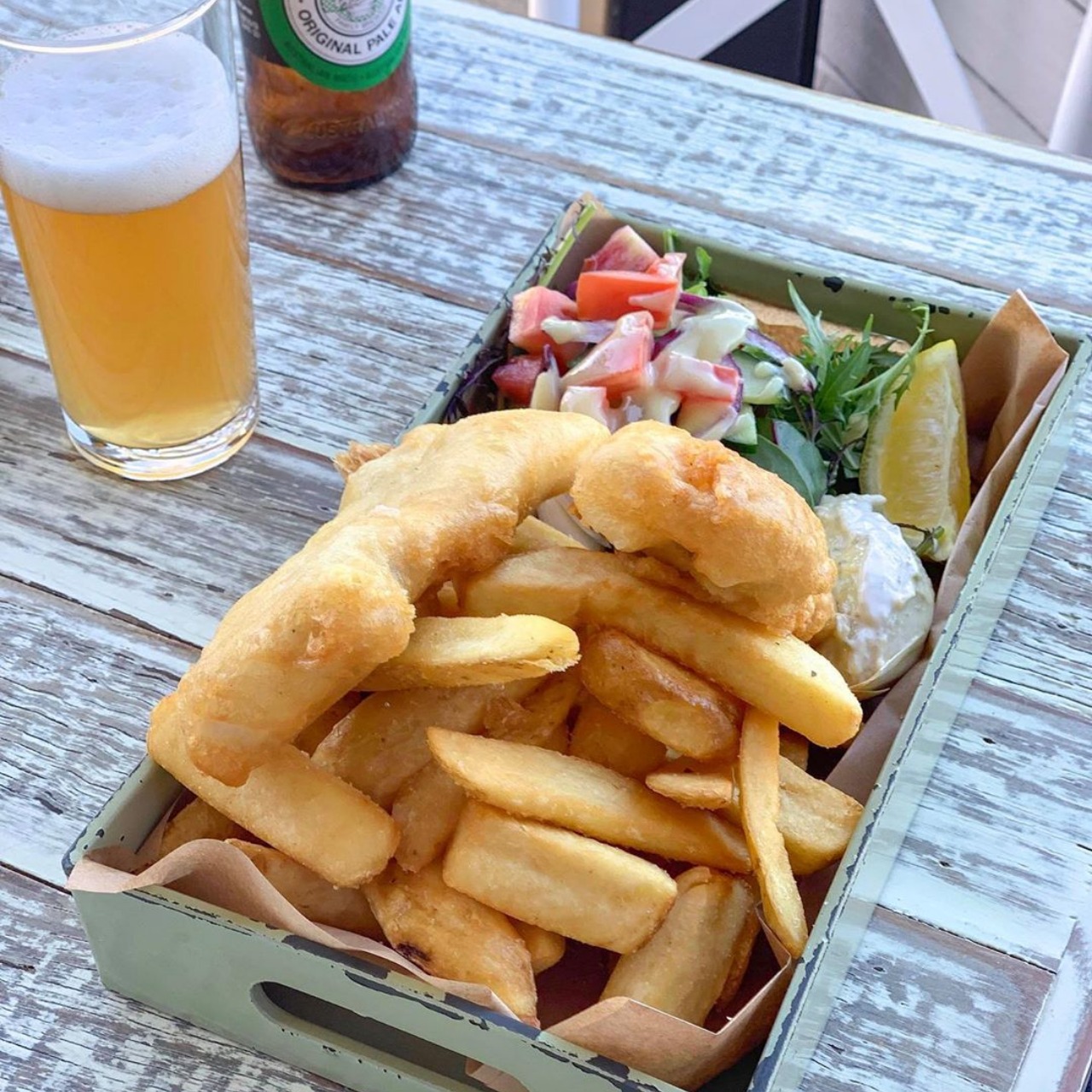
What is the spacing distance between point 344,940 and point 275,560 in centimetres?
52

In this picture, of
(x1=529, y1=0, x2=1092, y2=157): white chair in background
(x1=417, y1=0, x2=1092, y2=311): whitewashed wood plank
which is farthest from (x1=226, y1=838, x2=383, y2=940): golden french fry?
(x1=529, y1=0, x2=1092, y2=157): white chair in background

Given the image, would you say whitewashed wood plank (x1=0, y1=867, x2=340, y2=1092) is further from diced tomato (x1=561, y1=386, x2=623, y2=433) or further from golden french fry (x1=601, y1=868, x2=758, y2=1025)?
diced tomato (x1=561, y1=386, x2=623, y2=433)

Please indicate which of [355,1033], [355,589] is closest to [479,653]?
[355,589]

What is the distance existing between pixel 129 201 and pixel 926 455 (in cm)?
70

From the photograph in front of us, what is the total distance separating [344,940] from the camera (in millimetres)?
810

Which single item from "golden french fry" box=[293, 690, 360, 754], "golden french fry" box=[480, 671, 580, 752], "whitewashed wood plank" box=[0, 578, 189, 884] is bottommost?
"whitewashed wood plank" box=[0, 578, 189, 884]

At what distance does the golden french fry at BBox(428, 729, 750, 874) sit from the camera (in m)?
0.80

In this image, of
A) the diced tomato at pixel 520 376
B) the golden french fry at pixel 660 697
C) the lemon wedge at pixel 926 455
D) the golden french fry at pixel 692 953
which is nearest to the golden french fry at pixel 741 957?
the golden french fry at pixel 692 953

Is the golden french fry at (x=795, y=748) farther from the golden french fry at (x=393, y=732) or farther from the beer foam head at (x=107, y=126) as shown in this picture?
the beer foam head at (x=107, y=126)

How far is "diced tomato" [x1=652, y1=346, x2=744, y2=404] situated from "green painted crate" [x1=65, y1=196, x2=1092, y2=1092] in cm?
19

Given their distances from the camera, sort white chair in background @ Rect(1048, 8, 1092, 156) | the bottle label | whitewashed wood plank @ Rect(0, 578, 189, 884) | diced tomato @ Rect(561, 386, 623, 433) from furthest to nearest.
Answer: white chair in background @ Rect(1048, 8, 1092, 156) → the bottle label → diced tomato @ Rect(561, 386, 623, 433) → whitewashed wood plank @ Rect(0, 578, 189, 884)

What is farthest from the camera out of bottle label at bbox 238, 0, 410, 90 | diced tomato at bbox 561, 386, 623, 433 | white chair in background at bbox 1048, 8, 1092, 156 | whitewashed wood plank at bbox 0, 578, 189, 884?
white chair in background at bbox 1048, 8, 1092, 156

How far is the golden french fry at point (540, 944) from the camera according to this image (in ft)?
2.70

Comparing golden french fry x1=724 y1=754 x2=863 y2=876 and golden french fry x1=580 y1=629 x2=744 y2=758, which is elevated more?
golden french fry x1=580 y1=629 x2=744 y2=758
